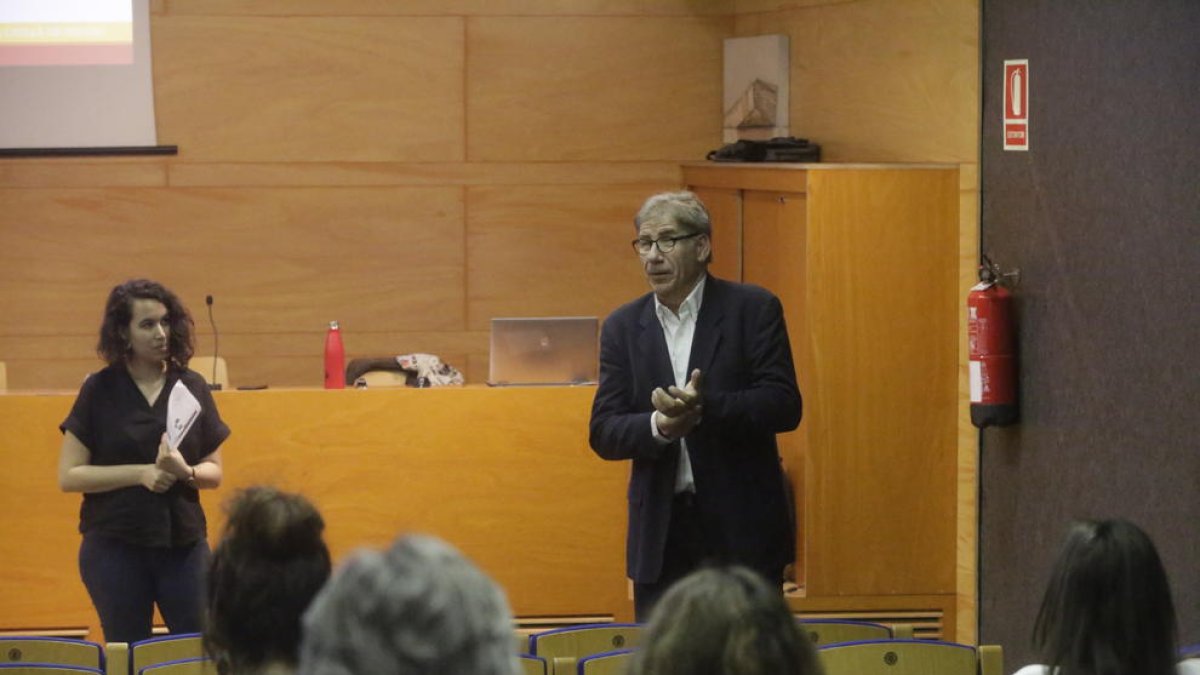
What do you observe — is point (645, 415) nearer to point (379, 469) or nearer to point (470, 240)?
point (379, 469)

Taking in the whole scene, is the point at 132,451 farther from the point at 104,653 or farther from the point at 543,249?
the point at 543,249

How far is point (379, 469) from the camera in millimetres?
6180

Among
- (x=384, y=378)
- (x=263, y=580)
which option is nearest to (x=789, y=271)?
(x=384, y=378)

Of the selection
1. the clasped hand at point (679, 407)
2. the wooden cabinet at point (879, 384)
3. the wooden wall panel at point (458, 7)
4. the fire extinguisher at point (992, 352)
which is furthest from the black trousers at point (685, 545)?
the wooden wall panel at point (458, 7)

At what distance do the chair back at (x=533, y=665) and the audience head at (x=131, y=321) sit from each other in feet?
5.86

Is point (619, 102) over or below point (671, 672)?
over

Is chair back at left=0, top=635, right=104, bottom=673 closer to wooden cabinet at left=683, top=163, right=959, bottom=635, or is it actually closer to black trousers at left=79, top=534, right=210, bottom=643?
black trousers at left=79, top=534, right=210, bottom=643

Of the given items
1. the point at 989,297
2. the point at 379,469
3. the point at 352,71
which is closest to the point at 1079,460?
the point at 989,297

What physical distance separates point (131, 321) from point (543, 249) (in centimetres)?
344

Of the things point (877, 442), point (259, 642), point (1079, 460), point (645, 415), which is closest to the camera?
point (259, 642)

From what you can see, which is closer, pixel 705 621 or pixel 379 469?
pixel 705 621

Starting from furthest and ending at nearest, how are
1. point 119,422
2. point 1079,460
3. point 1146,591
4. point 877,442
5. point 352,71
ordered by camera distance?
point 352,71 < point 877,442 < point 1079,460 < point 119,422 < point 1146,591

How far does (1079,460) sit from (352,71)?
412cm

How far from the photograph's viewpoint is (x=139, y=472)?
15.2 feet
